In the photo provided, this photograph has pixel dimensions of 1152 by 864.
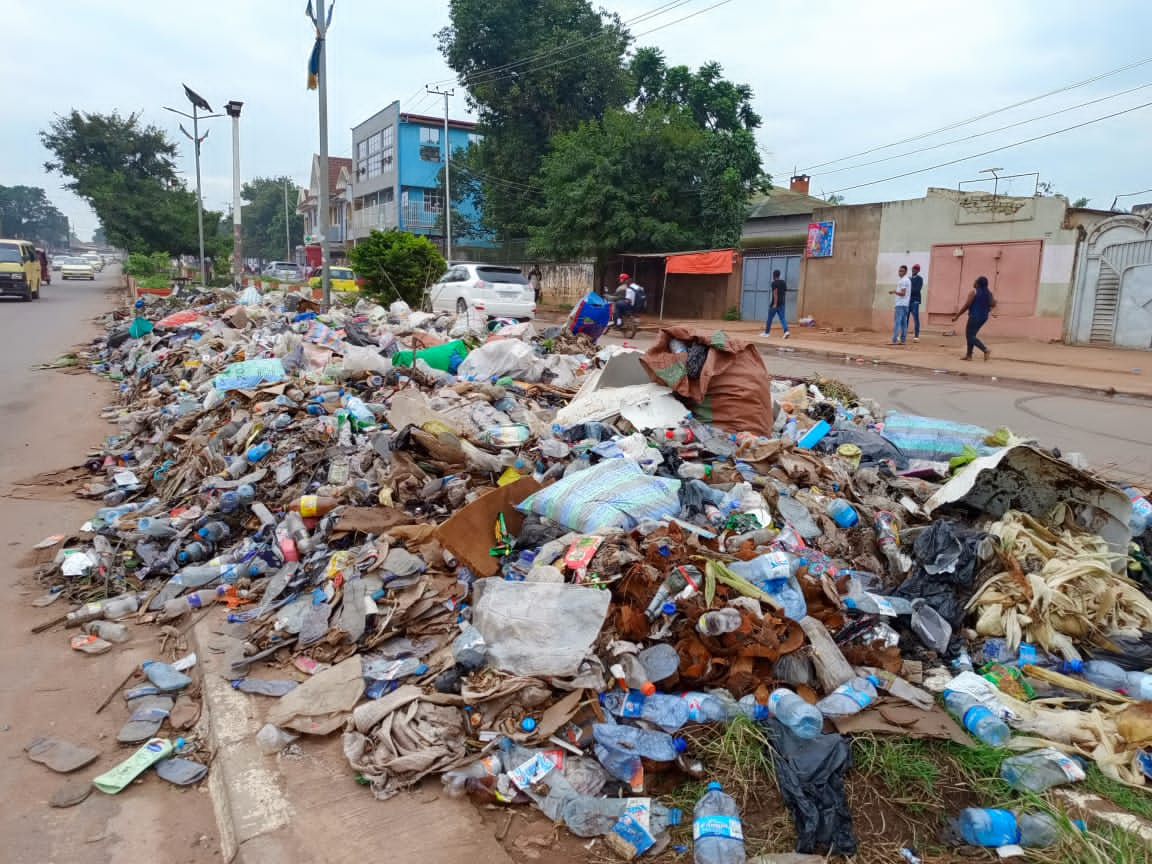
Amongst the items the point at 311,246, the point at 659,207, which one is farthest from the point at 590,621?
the point at 311,246

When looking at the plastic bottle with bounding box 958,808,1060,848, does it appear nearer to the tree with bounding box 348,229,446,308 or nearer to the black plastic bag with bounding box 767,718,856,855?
Result: the black plastic bag with bounding box 767,718,856,855

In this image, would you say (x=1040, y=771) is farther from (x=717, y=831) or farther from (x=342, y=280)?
(x=342, y=280)

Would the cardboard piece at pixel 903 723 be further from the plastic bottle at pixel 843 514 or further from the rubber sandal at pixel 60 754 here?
the rubber sandal at pixel 60 754

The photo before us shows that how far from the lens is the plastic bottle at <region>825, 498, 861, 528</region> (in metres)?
4.18

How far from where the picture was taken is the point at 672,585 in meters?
3.19

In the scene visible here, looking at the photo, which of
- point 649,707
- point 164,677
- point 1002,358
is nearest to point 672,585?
point 649,707

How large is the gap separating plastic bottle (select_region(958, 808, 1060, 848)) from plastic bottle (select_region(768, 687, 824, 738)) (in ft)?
1.77

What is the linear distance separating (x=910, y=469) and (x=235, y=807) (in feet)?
14.5

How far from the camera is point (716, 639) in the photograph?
3035mm

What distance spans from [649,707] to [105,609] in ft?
10.1

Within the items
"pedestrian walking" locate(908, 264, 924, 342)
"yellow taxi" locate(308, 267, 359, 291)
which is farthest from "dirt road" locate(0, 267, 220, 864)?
"yellow taxi" locate(308, 267, 359, 291)

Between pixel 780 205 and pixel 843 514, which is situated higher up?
pixel 780 205

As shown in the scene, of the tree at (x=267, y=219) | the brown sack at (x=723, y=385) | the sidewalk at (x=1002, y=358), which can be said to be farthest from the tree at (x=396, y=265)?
the tree at (x=267, y=219)

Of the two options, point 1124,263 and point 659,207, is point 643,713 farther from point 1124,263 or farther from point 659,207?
point 659,207
